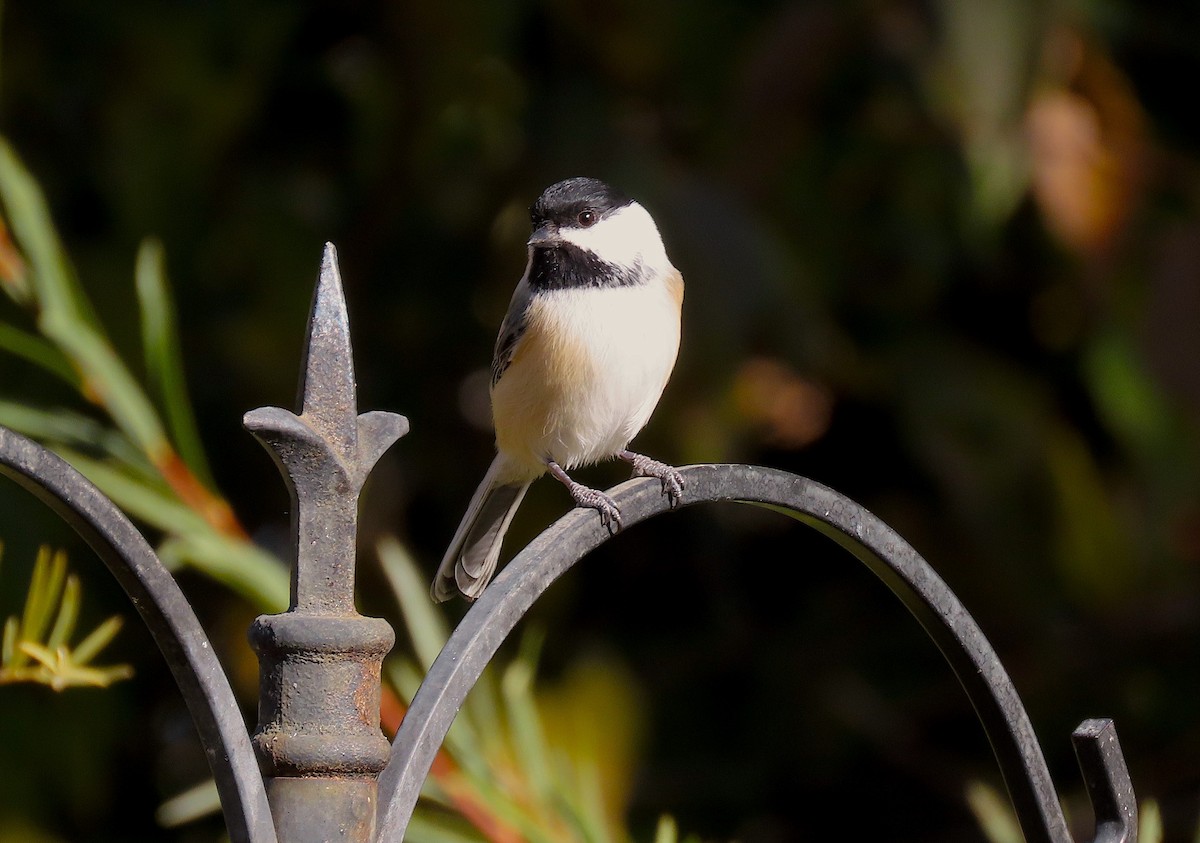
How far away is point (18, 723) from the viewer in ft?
6.97

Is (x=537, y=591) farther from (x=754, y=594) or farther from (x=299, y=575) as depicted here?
(x=754, y=594)

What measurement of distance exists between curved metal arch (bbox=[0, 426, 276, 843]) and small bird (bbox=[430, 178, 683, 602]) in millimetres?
901

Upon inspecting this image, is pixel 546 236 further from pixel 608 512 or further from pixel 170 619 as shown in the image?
pixel 170 619

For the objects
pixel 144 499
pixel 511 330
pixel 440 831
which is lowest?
pixel 440 831

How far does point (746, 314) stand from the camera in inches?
85.0

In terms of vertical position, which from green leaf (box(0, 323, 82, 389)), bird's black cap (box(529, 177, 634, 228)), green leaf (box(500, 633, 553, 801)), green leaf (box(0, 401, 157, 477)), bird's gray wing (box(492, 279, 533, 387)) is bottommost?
green leaf (box(500, 633, 553, 801))

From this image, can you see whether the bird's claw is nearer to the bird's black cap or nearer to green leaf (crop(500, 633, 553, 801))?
green leaf (crop(500, 633, 553, 801))

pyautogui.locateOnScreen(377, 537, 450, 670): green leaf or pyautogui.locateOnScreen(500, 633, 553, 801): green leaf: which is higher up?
pyautogui.locateOnScreen(377, 537, 450, 670): green leaf

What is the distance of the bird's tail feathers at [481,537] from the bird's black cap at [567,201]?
1.15ft

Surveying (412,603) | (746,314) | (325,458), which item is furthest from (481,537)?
(325,458)

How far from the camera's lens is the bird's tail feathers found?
1.79m

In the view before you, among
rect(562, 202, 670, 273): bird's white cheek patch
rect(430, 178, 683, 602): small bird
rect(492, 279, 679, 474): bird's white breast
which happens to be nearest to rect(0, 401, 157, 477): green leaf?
rect(430, 178, 683, 602): small bird

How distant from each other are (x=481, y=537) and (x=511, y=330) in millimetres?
287

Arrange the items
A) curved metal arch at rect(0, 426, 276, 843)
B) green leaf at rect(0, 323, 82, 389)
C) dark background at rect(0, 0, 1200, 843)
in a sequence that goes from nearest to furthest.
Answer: curved metal arch at rect(0, 426, 276, 843), green leaf at rect(0, 323, 82, 389), dark background at rect(0, 0, 1200, 843)
